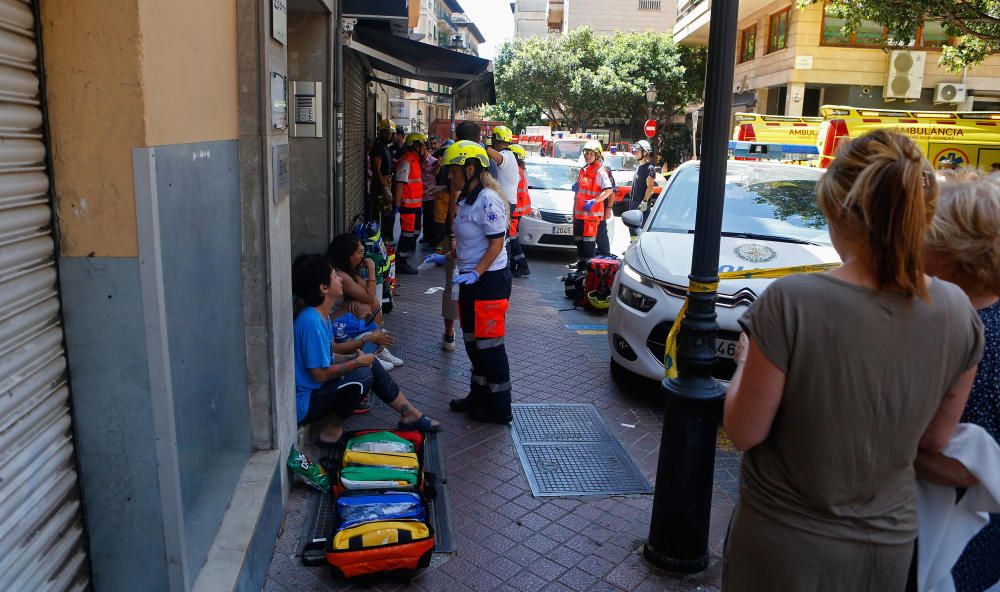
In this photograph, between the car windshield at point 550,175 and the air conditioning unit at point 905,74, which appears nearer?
the car windshield at point 550,175

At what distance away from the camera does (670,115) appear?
4388 centimetres

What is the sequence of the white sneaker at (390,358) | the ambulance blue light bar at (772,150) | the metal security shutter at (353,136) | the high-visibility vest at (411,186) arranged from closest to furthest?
the white sneaker at (390,358), the metal security shutter at (353,136), the high-visibility vest at (411,186), the ambulance blue light bar at (772,150)

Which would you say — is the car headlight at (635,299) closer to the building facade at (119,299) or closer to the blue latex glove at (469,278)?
the blue latex glove at (469,278)

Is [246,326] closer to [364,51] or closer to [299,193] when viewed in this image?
[299,193]

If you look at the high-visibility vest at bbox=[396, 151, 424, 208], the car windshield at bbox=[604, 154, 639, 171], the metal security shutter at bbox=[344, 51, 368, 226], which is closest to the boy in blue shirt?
the metal security shutter at bbox=[344, 51, 368, 226]

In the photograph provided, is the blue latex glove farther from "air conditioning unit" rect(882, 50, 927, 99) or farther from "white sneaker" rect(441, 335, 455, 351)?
"air conditioning unit" rect(882, 50, 927, 99)

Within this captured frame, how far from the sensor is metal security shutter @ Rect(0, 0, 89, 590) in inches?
78.6

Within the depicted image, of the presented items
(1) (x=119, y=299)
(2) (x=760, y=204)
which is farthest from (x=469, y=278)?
(1) (x=119, y=299)

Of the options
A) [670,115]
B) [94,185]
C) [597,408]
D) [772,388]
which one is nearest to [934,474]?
[772,388]

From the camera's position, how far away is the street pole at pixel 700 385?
345 centimetres

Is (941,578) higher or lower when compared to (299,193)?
lower

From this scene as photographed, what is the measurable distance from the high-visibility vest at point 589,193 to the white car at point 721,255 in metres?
3.30

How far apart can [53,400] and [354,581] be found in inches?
70.7

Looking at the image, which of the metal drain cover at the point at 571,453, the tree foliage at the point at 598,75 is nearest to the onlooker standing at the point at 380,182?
the metal drain cover at the point at 571,453
